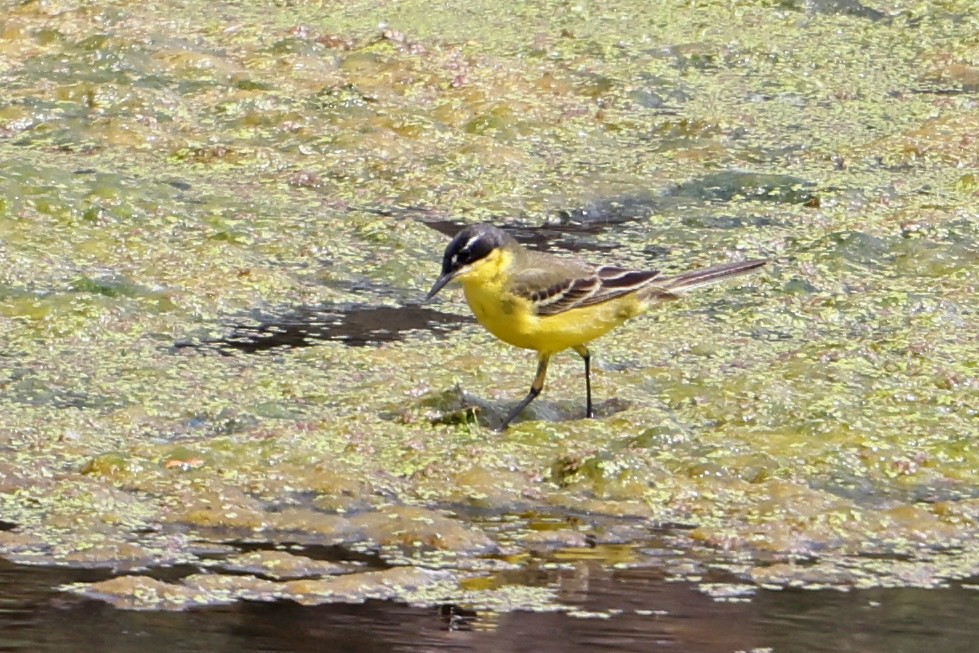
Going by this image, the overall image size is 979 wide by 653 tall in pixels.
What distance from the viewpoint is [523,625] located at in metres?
4.49

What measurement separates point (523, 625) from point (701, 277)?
2.67 meters

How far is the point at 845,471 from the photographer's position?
237 inches

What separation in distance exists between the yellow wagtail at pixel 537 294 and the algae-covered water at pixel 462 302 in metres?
0.27

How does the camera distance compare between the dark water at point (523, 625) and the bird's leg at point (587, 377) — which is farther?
the bird's leg at point (587, 377)

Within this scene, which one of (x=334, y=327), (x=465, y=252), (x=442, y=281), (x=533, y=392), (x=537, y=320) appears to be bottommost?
(x=334, y=327)

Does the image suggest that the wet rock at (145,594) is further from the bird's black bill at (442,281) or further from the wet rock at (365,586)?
the bird's black bill at (442,281)

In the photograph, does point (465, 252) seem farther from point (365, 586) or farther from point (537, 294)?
point (365, 586)

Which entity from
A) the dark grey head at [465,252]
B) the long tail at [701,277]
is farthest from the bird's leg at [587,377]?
the dark grey head at [465,252]

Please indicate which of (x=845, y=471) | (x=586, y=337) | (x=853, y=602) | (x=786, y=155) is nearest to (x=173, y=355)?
(x=586, y=337)

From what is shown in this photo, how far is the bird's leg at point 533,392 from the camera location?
20.9 feet

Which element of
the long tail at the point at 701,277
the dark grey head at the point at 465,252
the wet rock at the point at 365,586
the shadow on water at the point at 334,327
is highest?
the dark grey head at the point at 465,252

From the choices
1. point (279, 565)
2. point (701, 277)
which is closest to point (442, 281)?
point (701, 277)

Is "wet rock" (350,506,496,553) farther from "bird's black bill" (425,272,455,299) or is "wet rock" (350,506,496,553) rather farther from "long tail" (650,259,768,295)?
"long tail" (650,259,768,295)

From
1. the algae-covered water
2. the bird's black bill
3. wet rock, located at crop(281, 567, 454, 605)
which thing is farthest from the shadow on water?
wet rock, located at crop(281, 567, 454, 605)
